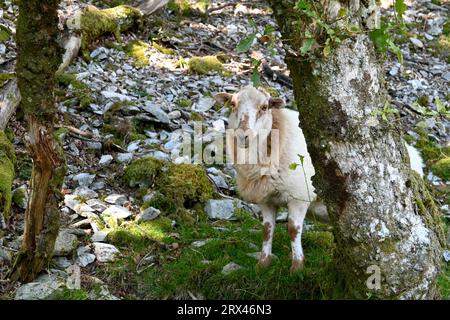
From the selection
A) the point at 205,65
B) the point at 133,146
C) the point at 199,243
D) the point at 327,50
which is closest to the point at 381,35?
the point at 327,50

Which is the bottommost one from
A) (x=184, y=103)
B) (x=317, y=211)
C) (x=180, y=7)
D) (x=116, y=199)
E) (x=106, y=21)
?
(x=317, y=211)

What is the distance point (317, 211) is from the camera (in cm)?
689

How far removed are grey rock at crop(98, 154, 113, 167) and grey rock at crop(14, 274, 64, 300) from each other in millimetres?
3255

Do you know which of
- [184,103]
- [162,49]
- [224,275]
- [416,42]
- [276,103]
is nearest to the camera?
[224,275]

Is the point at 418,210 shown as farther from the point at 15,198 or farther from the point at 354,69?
the point at 15,198

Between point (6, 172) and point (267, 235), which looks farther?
point (6, 172)

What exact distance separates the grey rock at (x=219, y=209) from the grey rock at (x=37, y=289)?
2741 millimetres

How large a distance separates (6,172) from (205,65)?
636 cm

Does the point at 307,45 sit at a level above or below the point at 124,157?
above

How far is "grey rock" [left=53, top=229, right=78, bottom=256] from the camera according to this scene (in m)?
6.17

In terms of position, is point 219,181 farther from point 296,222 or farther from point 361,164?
point 361,164

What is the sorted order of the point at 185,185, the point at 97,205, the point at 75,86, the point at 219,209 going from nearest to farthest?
the point at 97,205 < the point at 219,209 < the point at 185,185 < the point at 75,86

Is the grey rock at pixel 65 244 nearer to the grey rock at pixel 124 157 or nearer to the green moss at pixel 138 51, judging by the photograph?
the grey rock at pixel 124 157
